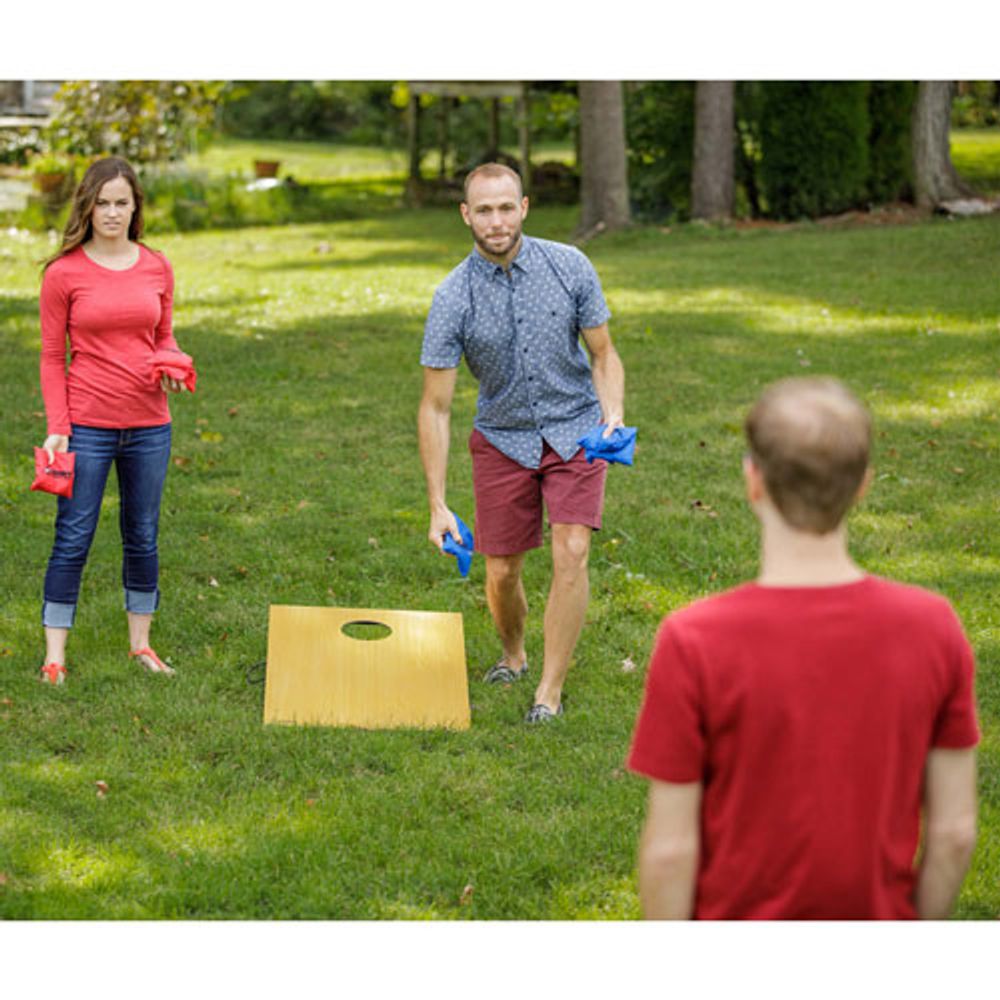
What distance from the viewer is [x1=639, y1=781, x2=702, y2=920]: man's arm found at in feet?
7.52

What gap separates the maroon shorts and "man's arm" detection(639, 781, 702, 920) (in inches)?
120

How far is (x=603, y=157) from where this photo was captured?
19.9 m

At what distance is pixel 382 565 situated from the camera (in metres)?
7.20

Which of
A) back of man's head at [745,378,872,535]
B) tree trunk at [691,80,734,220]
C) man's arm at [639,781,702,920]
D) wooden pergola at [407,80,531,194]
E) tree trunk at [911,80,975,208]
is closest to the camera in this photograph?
back of man's head at [745,378,872,535]

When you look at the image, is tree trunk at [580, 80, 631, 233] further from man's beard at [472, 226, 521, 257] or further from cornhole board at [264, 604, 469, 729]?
man's beard at [472, 226, 521, 257]

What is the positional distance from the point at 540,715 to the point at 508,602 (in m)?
0.52

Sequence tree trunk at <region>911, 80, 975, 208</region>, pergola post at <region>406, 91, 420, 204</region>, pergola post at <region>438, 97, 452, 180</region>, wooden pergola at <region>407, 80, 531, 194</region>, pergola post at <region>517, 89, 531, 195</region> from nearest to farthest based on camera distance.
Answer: tree trunk at <region>911, 80, 975, 208</region> → pergola post at <region>517, 89, 531, 195</region> → wooden pergola at <region>407, 80, 531, 194</region> → pergola post at <region>406, 91, 420, 204</region> → pergola post at <region>438, 97, 452, 180</region>

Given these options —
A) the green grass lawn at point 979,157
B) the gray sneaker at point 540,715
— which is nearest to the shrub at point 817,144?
the green grass lawn at point 979,157

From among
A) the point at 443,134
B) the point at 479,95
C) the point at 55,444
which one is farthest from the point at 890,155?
the point at 55,444

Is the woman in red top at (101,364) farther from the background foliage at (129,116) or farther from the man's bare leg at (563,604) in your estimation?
the background foliage at (129,116)

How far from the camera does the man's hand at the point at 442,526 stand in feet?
17.0

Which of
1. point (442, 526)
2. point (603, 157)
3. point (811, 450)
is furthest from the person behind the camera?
point (603, 157)

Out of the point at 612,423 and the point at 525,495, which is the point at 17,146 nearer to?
the point at 525,495

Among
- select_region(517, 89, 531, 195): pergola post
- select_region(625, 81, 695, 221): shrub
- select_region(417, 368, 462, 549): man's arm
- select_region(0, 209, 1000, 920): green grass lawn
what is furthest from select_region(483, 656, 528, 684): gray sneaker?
select_region(517, 89, 531, 195): pergola post
